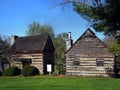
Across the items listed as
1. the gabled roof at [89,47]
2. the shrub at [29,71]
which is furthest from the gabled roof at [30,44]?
the gabled roof at [89,47]

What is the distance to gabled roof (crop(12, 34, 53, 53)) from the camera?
53312 millimetres

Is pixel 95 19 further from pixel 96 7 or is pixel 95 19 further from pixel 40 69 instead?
pixel 40 69

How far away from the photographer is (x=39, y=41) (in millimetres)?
54781

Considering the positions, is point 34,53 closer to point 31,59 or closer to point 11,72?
point 31,59

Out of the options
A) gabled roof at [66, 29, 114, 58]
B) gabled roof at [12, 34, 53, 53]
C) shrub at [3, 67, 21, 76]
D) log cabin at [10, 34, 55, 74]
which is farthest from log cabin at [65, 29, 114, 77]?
shrub at [3, 67, 21, 76]

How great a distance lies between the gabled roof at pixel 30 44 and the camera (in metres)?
53.3

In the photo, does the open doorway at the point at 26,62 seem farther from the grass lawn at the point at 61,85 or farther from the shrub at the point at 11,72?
the grass lawn at the point at 61,85

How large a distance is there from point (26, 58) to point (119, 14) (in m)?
27.5

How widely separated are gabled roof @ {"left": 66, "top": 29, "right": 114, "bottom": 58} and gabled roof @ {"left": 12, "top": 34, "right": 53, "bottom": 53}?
589cm

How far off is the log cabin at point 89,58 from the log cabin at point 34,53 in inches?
188

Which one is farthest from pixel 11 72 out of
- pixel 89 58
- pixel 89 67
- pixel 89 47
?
pixel 89 47

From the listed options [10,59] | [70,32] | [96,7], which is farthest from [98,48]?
[96,7]

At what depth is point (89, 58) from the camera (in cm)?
4819

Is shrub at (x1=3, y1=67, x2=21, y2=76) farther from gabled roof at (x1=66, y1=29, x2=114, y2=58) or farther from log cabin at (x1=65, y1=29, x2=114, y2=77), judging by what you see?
gabled roof at (x1=66, y1=29, x2=114, y2=58)
